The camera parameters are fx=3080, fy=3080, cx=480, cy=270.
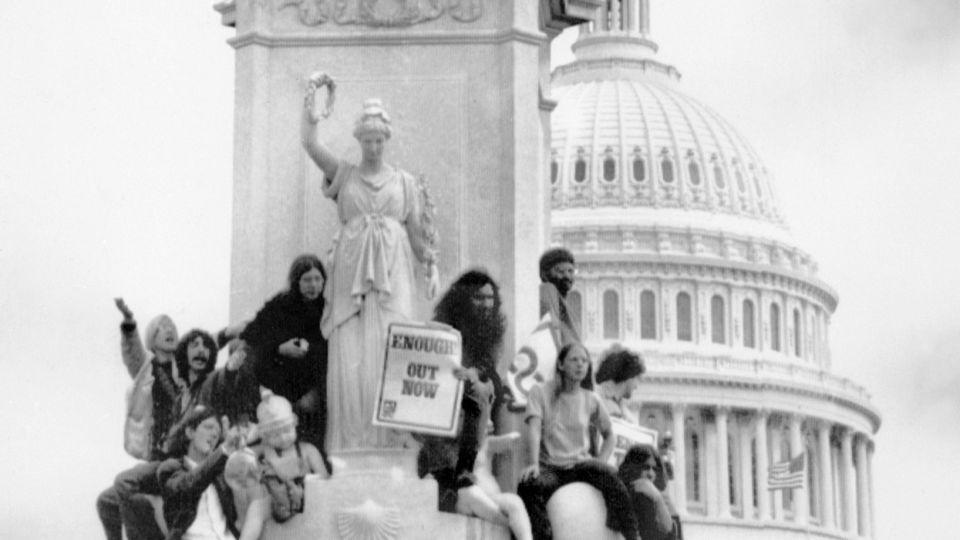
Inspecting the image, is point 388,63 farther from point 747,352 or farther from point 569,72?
point 569,72

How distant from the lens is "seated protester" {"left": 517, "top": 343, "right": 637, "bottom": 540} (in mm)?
26750

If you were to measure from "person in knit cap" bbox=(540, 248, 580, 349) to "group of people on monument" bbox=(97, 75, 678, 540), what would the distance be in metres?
0.72

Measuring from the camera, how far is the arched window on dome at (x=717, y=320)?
171000 millimetres

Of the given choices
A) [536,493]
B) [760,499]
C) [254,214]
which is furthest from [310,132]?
[760,499]

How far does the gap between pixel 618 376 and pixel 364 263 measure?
313 cm

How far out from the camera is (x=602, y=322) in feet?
549

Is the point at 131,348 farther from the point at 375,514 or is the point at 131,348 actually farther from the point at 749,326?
the point at 749,326

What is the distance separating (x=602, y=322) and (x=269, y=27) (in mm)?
138136

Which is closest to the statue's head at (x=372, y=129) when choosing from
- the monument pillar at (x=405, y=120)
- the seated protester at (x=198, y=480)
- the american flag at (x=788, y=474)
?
the monument pillar at (x=405, y=120)

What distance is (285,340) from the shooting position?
90.1 ft

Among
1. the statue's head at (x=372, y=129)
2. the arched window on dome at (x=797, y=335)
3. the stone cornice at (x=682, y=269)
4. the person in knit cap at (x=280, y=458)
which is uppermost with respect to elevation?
the stone cornice at (x=682, y=269)

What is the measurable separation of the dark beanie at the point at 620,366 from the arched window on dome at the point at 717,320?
14182 cm

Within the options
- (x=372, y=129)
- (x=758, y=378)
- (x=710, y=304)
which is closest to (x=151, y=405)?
(x=372, y=129)

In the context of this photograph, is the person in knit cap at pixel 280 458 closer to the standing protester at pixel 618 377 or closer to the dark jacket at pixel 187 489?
the dark jacket at pixel 187 489
